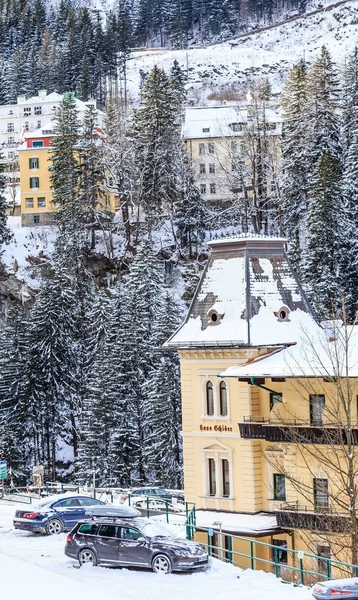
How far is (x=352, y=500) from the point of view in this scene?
119 ft

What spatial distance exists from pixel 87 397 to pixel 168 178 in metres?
29.7

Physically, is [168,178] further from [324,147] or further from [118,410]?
[118,410]

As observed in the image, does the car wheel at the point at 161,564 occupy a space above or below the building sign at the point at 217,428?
below

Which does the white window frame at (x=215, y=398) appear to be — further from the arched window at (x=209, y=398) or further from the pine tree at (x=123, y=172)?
the pine tree at (x=123, y=172)

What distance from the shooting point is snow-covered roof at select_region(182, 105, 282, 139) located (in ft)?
380

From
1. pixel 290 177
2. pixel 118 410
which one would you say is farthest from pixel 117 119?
pixel 118 410

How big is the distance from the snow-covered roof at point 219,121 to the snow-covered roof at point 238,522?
219 feet

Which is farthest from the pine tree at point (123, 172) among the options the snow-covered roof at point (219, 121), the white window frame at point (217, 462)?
the white window frame at point (217, 462)

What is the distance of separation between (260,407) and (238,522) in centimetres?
547

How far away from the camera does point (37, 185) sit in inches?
4454

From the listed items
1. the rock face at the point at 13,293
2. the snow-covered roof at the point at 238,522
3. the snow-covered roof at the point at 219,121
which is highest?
the snow-covered roof at the point at 219,121

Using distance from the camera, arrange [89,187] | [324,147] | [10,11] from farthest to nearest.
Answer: [10,11], [89,187], [324,147]

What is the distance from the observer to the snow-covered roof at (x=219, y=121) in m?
116

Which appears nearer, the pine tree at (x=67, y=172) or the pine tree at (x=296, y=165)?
the pine tree at (x=296, y=165)
